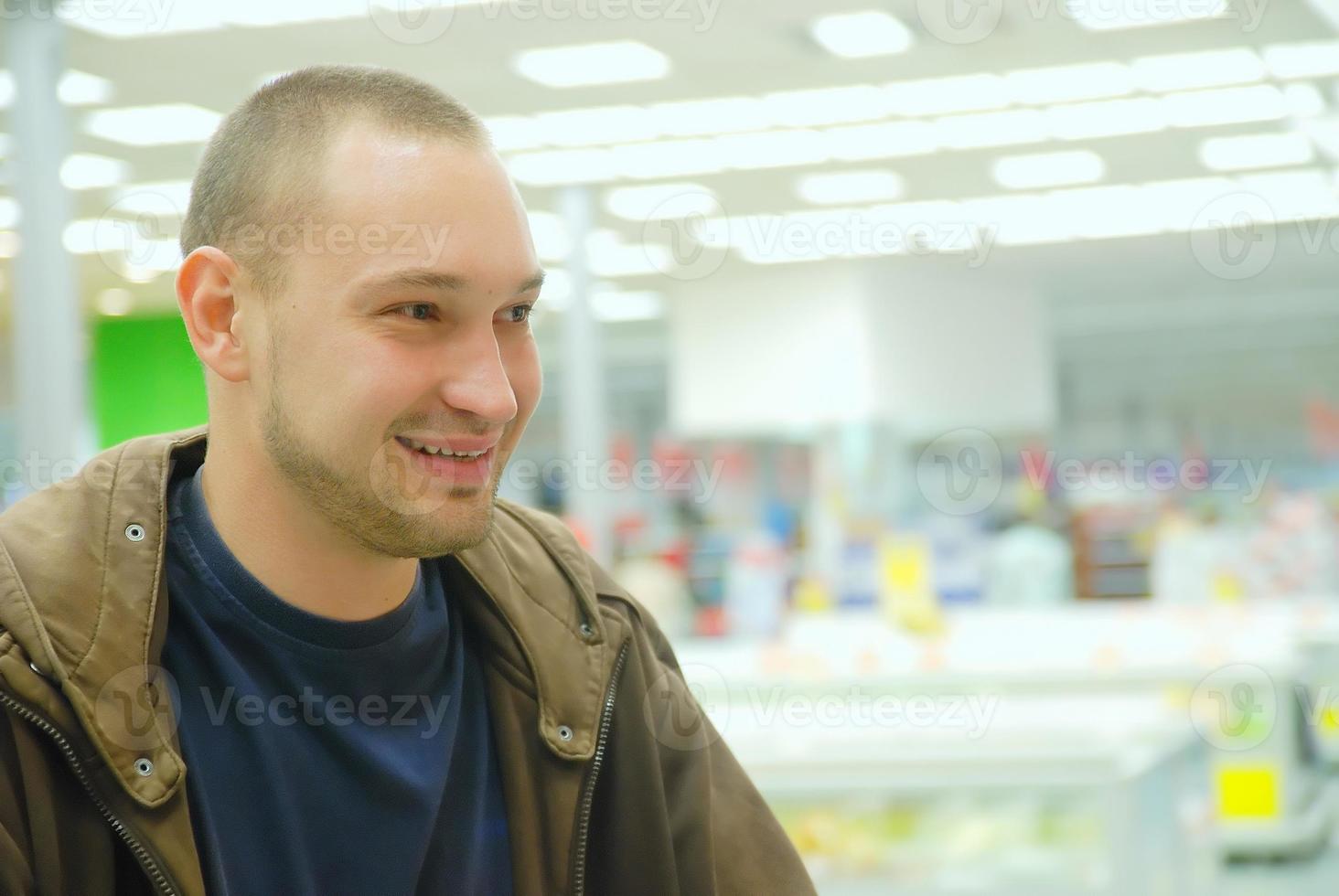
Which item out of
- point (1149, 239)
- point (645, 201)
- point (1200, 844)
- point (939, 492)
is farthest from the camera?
point (939, 492)

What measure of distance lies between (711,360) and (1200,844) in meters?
6.80

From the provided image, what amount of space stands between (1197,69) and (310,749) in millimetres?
6751

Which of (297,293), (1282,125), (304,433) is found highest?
(1282,125)

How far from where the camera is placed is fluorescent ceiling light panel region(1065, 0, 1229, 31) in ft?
19.5

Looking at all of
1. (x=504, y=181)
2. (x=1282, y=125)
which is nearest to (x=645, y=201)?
(x=1282, y=125)

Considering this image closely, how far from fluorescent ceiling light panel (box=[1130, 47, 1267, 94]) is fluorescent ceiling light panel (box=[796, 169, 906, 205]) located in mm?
2072

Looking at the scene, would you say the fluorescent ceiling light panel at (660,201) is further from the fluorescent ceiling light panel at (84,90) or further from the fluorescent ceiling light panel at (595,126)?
the fluorescent ceiling light panel at (84,90)

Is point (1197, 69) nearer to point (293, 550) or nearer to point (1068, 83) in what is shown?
point (1068, 83)

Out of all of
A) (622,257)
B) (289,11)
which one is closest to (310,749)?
(289,11)

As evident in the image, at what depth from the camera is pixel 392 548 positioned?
127 cm

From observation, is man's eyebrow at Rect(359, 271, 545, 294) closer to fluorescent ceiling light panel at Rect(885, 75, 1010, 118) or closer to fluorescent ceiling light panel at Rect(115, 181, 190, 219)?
fluorescent ceiling light panel at Rect(885, 75, 1010, 118)

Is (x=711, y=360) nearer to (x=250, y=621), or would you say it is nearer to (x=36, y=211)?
(x=36, y=211)

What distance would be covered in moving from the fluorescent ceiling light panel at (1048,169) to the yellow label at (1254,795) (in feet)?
12.0

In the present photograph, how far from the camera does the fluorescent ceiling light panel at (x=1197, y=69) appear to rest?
6.80 metres
